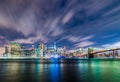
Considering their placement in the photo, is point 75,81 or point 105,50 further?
point 105,50

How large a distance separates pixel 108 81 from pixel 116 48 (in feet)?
356

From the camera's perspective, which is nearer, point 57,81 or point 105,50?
point 57,81

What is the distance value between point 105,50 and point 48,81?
115m

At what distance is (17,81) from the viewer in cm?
2302

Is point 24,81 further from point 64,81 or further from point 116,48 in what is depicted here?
point 116,48

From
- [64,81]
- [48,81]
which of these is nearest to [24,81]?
[48,81]

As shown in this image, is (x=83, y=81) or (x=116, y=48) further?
(x=116, y=48)

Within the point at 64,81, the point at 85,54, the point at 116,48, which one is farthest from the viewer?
the point at 85,54

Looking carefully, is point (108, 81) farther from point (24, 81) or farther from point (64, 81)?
point (24, 81)

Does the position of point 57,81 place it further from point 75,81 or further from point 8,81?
point 8,81

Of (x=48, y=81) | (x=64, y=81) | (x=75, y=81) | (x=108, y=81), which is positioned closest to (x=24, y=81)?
(x=48, y=81)

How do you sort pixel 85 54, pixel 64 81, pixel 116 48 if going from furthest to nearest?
1. pixel 85 54
2. pixel 116 48
3. pixel 64 81

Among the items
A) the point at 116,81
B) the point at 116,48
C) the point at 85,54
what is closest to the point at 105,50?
the point at 116,48

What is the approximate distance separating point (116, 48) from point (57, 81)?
110787 mm
